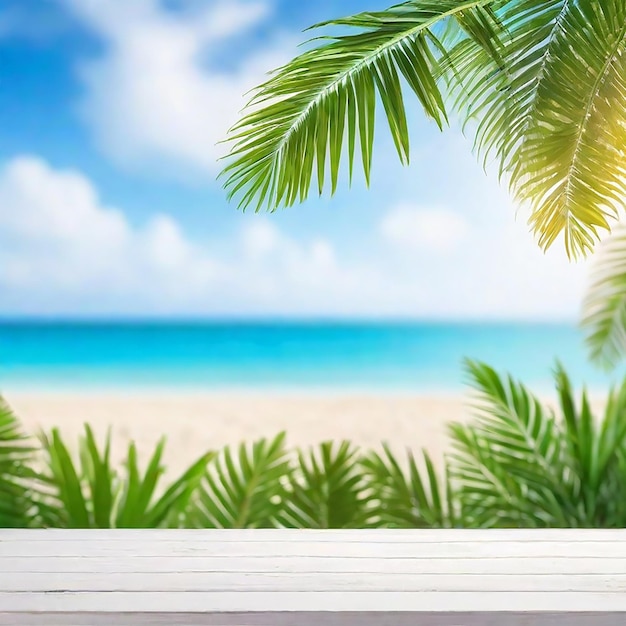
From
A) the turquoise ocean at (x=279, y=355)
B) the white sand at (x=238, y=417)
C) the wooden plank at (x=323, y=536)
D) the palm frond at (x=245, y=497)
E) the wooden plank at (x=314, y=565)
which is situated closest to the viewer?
the wooden plank at (x=314, y=565)

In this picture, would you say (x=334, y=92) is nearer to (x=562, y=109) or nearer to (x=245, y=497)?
(x=562, y=109)

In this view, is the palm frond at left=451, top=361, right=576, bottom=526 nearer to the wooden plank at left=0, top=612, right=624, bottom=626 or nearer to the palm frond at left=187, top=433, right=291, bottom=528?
the palm frond at left=187, top=433, right=291, bottom=528

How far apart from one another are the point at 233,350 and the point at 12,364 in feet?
10.3

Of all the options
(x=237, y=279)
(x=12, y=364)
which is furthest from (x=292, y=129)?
(x=237, y=279)

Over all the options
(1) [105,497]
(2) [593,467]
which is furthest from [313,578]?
(2) [593,467]

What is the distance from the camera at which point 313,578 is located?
3.06ft

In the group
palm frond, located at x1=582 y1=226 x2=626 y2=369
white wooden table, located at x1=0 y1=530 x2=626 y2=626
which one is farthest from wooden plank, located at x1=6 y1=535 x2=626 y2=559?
palm frond, located at x1=582 y1=226 x2=626 y2=369

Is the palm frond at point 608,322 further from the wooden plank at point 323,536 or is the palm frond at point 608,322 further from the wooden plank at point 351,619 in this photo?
the wooden plank at point 351,619

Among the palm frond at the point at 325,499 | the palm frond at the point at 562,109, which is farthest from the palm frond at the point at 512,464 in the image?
the palm frond at the point at 562,109

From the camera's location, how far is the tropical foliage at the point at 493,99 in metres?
1.20

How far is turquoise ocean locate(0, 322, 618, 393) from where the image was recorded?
10.0 meters

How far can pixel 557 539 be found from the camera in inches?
42.3

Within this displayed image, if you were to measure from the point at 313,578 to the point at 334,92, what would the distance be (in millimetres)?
769

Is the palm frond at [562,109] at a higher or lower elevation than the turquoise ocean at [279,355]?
lower
